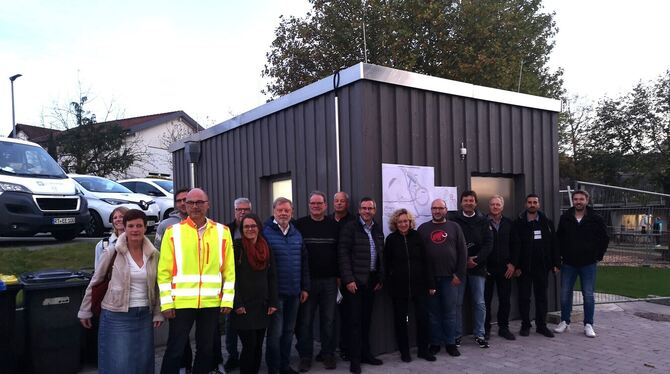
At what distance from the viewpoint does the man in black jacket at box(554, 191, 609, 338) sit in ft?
19.7

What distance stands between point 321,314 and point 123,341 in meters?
1.93

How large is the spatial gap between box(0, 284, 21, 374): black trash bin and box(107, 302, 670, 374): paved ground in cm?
130

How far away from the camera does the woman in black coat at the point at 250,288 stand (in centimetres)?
418

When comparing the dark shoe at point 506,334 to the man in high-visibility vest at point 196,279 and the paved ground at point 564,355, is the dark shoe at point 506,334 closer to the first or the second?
the paved ground at point 564,355

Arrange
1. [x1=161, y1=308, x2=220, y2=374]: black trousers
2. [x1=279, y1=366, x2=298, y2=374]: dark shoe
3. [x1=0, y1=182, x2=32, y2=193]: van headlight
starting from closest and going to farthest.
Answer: [x1=161, y1=308, x2=220, y2=374]: black trousers, [x1=279, y1=366, x2=298, y2=374]: dark shoe, [x1=0, y1=182, x2=32, y2=193]: van headlight

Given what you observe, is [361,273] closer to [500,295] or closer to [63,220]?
[500,295]

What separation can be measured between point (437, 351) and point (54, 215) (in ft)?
25.6

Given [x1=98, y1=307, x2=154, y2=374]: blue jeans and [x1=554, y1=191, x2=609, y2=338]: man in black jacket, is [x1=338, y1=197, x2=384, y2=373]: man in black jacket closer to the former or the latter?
[x1=98, y1=307, x2=154, y2=374]: blue jeans

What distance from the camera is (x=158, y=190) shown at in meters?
14.9

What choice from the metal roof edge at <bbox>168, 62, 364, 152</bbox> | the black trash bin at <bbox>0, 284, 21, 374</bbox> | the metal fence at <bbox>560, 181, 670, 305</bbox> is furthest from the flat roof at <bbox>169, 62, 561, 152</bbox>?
the black trash bin at <bbox>0, 284, 21, 374</bbox>

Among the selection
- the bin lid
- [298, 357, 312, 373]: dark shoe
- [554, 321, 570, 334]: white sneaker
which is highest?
the bin lid

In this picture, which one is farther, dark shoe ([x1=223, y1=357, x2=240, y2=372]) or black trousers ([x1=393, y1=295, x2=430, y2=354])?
black trousers ([x1=393, y1=295, x2=430, y2=354])

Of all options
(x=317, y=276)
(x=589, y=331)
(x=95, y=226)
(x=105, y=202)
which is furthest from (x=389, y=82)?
(x=95, y=226)

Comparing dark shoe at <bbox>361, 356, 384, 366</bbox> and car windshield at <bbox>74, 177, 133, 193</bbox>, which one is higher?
car windshield at <bbox>74, 177, 133, 193</bbox>
